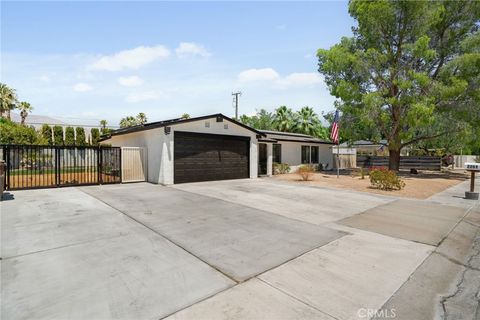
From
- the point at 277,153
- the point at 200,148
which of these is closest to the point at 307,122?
the point at 277,153

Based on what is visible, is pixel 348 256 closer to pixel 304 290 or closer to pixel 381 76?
pixel 304 290

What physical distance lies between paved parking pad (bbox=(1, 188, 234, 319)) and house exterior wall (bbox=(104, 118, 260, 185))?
7872 mm

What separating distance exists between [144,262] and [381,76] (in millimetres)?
19570

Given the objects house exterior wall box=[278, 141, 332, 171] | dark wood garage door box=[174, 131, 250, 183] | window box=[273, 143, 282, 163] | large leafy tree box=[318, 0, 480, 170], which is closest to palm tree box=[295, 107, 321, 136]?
house exterior wall box=[278, 141, 332, 171]

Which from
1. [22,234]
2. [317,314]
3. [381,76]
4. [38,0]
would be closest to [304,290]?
[317,314]

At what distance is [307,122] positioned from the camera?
3791cm

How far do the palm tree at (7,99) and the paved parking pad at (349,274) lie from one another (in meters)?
42.0

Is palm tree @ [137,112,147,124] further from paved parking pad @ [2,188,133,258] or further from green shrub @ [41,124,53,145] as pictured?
paved parking pad @ [2,188,133,258]

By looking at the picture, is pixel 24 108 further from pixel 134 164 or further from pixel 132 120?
pixel 134 164

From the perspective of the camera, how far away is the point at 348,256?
169 inches

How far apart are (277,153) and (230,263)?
17.0 meters

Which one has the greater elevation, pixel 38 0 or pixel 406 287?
pixel 38 0

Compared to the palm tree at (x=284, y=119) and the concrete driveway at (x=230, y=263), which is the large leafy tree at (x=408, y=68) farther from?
the palm tree at (x=284, y=119)

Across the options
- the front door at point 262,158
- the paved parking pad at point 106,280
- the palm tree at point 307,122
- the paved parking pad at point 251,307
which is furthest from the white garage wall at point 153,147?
the palm tree at point 307,122
